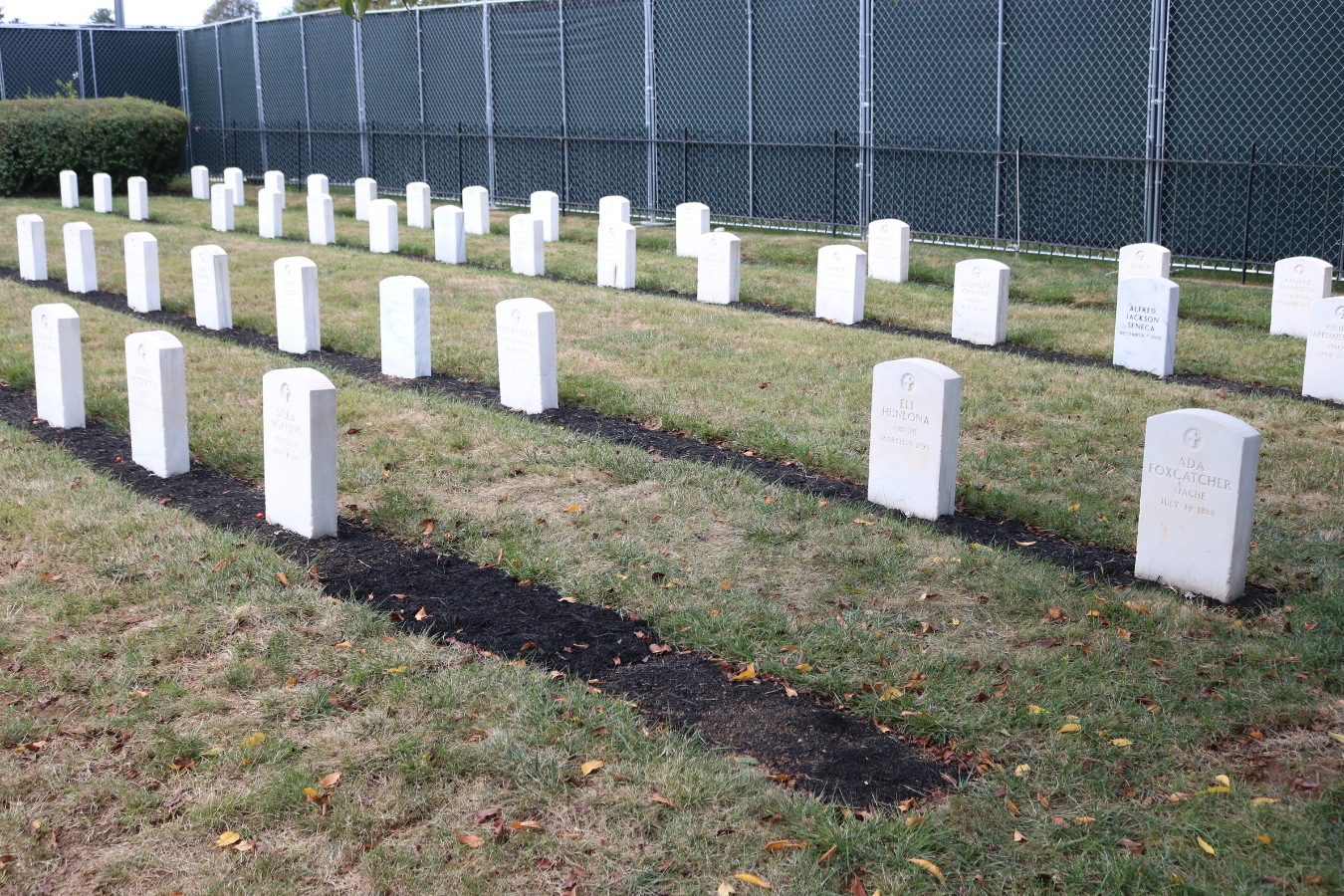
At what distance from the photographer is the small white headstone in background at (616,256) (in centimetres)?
1473

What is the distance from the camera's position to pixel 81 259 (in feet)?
47.2

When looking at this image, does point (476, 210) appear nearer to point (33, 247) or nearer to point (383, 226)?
point (383, 226)

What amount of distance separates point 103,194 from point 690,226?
12.0 meters

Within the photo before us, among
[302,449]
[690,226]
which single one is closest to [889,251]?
[690,226]

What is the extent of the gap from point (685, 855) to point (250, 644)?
2375 mm

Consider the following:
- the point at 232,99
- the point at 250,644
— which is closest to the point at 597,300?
the point at 250,644

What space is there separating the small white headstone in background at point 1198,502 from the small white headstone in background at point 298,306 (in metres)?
7.71

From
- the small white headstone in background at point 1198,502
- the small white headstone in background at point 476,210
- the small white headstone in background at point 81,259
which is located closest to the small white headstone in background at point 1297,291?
the small white headstone in background at point 1198,502

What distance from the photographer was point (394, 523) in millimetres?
6863

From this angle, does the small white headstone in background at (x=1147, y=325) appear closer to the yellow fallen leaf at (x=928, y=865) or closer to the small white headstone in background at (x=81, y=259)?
the yellow fallen leaf at (x=928, y=865)

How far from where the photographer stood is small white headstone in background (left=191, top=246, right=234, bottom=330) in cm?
1223

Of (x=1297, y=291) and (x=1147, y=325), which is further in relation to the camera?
(x=1297, y=291)

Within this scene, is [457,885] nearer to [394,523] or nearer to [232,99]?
[394,523]

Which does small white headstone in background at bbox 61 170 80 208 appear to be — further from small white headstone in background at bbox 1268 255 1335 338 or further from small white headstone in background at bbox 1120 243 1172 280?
small white headstone in background at bbox 1268 255 1335 338
